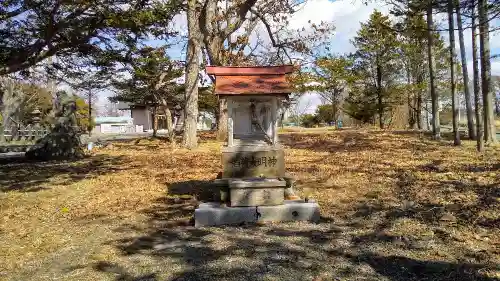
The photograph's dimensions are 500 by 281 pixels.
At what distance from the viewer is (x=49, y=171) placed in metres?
12.0

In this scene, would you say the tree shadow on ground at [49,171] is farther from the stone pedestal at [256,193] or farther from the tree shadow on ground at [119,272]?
the tree shadow on ground at [119,272]

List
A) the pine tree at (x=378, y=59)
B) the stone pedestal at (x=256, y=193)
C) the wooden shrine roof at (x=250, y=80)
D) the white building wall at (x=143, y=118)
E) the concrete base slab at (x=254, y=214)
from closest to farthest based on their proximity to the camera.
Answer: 1. the concrete base slab at (x=254, y=214)
2. the stone pedestal at (x=256, y=193)
3. the wooden shrine roof at (x=250, y=80)
4. the pine tree at (x=378, y=59)
5. the white building wall at (x=143, y=118)

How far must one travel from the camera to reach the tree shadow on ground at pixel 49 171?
10.1 m

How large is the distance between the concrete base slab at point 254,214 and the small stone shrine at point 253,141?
93mm

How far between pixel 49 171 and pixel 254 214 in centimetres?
824

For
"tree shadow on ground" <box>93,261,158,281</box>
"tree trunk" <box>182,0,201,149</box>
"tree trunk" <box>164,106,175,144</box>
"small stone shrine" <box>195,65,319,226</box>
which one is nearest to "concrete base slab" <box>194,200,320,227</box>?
"small stone shrine" <box>195,65,319,226</box>

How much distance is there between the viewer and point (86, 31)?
743 cm

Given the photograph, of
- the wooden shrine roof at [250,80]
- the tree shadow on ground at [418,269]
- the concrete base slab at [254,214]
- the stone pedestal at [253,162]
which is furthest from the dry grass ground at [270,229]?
the wooden shrine roof at [250,80]

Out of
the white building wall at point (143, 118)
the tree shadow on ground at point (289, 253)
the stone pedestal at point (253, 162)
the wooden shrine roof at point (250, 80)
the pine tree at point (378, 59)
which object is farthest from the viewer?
the white building wall at point (143, 118)

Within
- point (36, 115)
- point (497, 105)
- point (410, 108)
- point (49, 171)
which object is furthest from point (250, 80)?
point (497, 105)

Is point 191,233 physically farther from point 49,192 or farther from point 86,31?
point 49,192

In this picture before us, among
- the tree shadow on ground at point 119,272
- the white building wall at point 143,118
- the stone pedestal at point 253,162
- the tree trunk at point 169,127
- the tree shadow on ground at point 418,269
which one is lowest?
the tree shadow on ground at point 418,269

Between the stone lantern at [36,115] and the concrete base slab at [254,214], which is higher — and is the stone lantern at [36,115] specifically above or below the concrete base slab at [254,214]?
above

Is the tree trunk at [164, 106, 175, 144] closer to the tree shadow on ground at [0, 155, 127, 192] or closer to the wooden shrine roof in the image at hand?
the tree shadow on ground at [0, 155, 127, 192]
